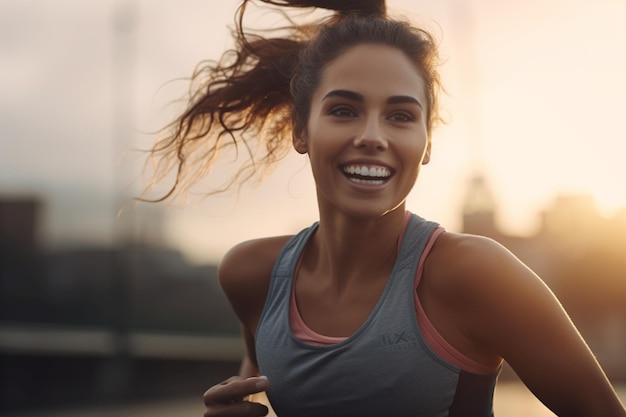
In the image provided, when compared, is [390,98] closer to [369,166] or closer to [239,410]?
[369,166]

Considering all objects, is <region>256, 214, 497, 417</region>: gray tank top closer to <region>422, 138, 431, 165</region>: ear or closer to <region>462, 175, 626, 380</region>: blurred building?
<region>422, 138, 431, 165</region>: ear

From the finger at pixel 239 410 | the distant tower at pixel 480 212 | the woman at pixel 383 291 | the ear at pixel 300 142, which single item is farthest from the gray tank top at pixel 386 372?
the distant tower at pixel 480 212

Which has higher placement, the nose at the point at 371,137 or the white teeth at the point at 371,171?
the nose at the point at 371,137

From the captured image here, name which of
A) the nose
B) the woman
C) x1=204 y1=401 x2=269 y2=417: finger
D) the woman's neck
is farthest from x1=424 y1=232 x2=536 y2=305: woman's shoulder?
x1=204 y1=401 x2=269 y2=417: finger

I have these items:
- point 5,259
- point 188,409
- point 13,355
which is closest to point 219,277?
point 188,409

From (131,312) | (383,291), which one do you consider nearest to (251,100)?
(383,291)

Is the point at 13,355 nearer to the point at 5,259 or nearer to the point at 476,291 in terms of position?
the point at 5,259

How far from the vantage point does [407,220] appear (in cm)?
273

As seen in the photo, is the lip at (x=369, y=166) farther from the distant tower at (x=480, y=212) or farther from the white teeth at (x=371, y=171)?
the distant tower at (x=480, y=212)

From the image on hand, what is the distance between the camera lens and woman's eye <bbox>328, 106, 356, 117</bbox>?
8.43 ft

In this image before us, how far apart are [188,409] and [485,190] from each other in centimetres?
1354

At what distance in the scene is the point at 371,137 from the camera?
8.13ft

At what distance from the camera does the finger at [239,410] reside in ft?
8.29

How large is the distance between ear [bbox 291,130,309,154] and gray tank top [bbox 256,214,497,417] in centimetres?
43
